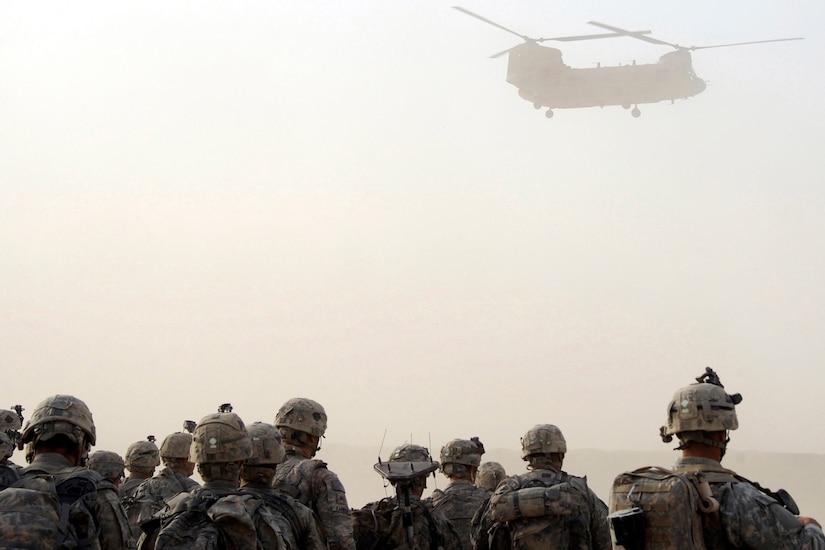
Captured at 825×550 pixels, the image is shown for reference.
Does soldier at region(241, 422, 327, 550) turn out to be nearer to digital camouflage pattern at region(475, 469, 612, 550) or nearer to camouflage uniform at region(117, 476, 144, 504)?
digital camouflage pattern at region(475, 469, 612, 550)

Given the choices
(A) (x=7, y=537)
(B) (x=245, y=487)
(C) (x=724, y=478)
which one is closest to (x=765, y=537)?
(C) (x=724, y=478)

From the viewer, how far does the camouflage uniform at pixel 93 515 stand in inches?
261

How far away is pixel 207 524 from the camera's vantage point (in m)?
6.95

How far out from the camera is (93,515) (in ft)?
A: 22.2

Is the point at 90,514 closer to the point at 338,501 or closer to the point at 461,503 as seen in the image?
the point at 338,501

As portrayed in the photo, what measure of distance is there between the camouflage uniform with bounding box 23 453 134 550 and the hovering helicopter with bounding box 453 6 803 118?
54.3 metres

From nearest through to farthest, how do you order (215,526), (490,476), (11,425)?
(215,526)
(11,425)
(490,476)

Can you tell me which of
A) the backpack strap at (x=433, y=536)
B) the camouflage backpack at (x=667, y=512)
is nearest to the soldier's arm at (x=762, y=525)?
the camouflage backpack at (x=667, y=512)

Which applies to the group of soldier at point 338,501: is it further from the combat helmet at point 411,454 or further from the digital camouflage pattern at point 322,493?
the combat helmet at point 411,454

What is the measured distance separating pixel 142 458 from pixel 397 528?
4.62m

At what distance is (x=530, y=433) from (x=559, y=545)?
1.23 meters

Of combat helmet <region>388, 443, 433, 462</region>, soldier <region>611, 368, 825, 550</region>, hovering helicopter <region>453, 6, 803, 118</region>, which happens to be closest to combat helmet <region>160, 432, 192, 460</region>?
combat helmet <region>388, 443, 433, 462</region>

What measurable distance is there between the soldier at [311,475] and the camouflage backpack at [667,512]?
2.61m

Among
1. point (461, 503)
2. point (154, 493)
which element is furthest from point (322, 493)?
point (154, 493)
